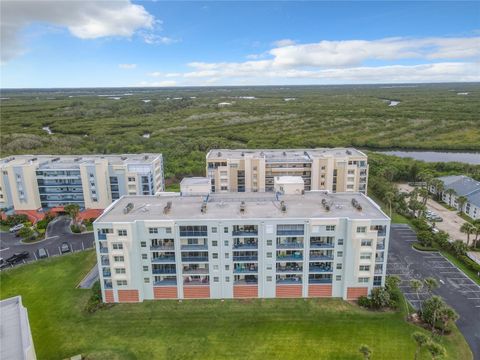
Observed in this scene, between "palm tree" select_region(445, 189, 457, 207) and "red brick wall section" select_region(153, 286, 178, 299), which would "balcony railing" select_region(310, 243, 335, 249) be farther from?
"palm tree" select_region(445, 189, 457, 207)

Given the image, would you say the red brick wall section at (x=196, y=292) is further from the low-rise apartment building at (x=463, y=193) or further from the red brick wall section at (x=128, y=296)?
the low-rise apartment building at (x=463, y=193)

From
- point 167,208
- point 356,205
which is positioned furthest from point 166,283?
point 356,205

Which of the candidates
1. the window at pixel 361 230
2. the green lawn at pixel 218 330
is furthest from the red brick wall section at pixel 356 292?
the window at pixel 361 230

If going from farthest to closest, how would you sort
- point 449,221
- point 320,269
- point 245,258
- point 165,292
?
point 449,221, point 165,292, point 320,269, point 245,258

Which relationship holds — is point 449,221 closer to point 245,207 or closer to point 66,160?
point 245,207

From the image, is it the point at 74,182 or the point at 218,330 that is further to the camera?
the point at 74,182
